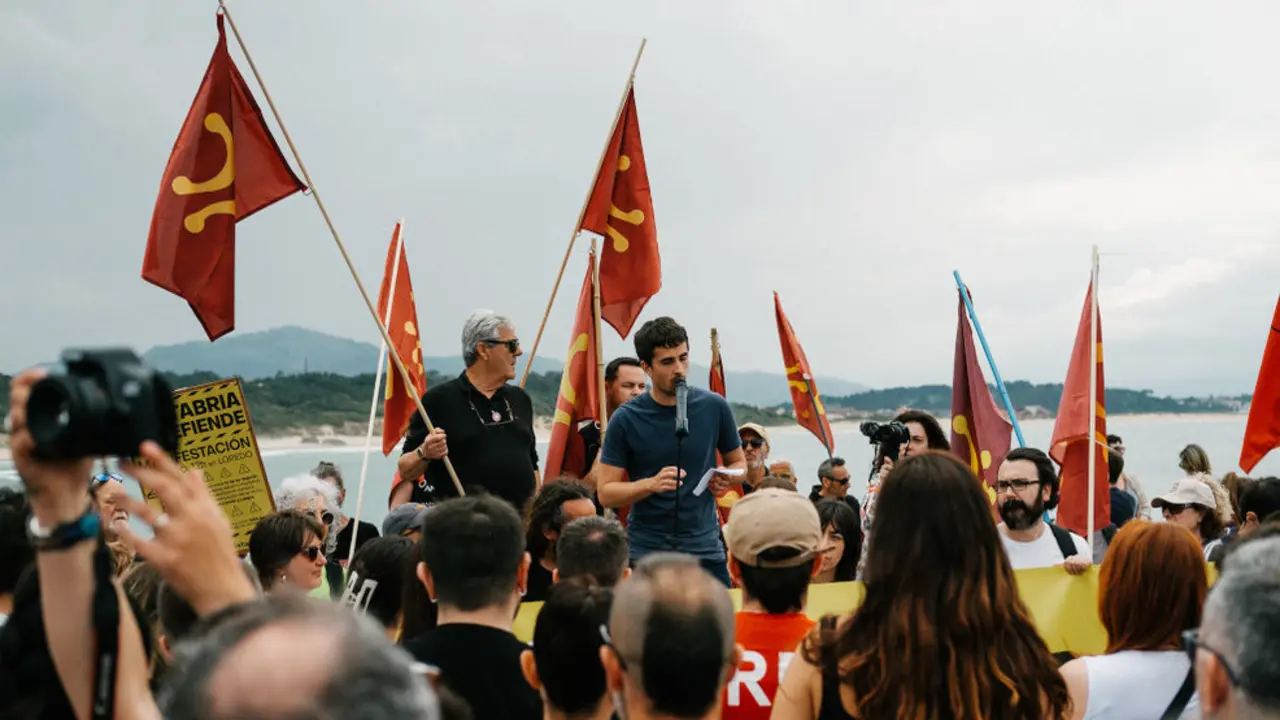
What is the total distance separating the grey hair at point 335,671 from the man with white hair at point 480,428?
222 inches

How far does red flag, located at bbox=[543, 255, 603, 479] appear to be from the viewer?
27.8ft

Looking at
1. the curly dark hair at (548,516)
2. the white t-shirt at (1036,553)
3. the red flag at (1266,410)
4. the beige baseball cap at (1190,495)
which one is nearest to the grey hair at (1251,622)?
the curly dark hair at (548,516)

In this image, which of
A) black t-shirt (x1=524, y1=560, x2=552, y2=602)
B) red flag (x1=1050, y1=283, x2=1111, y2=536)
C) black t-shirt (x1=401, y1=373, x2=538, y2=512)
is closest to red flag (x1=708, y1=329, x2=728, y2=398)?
red flag (x1=1050, y1=283, x2=1111, y2=536)

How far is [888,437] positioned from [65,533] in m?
5.99

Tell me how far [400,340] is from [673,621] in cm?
773

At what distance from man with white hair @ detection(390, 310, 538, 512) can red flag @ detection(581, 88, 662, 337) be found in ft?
5.75

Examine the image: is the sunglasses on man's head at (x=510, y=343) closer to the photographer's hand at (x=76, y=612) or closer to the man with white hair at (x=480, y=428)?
the man with white hair at (x=480, y=428)

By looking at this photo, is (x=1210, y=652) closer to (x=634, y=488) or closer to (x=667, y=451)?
(x=634, y=488)

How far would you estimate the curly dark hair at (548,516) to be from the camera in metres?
5.35

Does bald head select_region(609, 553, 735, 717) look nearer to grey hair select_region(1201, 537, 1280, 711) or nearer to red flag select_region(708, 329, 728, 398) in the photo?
grey hair select_region(1201, 537, 1280, 711)

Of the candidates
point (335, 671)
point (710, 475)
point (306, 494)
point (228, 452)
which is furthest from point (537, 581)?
point (335, 671)

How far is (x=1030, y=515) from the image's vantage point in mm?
6164

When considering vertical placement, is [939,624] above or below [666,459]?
below

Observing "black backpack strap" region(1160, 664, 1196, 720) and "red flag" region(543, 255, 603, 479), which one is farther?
"red flag" region(543, 255, 603, 479)
